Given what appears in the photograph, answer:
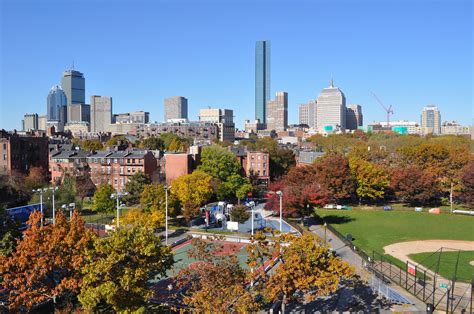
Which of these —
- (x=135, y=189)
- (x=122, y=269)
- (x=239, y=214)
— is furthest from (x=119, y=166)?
(x=122, y=269)

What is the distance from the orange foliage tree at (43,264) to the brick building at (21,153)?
166 feet

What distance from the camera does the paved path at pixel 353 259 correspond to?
29.1 metres

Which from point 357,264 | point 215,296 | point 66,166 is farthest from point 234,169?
point 215,296

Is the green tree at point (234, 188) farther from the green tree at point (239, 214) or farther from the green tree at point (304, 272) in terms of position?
the green tree at point (304, 272)

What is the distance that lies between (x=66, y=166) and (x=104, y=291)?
6584 cm

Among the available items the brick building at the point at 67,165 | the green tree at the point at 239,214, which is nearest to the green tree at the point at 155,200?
the green tree at the point at 239,214

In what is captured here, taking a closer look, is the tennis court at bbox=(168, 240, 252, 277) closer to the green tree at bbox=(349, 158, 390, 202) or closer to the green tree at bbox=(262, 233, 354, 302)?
the green tree at bbox=(262, 233, 354, 302)

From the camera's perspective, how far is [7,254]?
31266 millimetres

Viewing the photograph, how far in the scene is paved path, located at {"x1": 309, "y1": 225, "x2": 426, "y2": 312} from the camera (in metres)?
29.1

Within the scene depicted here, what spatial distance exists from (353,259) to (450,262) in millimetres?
8022

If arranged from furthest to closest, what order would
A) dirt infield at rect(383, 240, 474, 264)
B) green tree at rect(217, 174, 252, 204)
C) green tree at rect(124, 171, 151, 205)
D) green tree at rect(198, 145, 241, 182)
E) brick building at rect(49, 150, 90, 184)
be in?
brick building at rect(49, 150, 90, 184), green tree at rect(198, 145, 241, 182), green tree at rect(217, 174, 252, 204), green tree at rect(124, 171, 151, 205), dirt infield at rect(383, 240, 474, 264)

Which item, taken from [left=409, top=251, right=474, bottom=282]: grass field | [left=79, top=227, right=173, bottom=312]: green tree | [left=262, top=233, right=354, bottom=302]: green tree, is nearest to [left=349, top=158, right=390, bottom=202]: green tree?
[left=409, top=251, right=474, bottom=282]: grass field

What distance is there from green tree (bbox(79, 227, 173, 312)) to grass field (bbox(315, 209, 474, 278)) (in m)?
22.5

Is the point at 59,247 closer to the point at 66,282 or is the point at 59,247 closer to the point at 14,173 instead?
the point at 66,282
